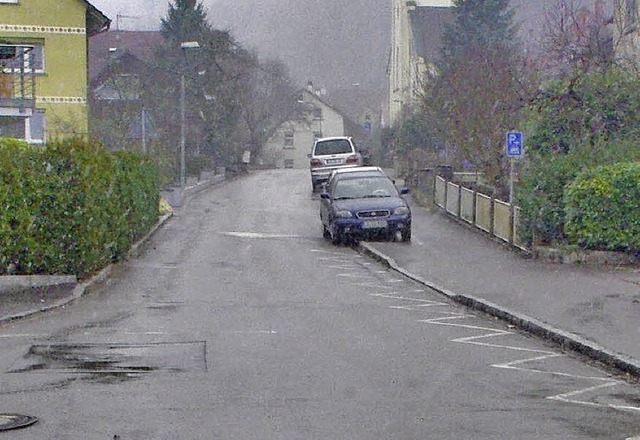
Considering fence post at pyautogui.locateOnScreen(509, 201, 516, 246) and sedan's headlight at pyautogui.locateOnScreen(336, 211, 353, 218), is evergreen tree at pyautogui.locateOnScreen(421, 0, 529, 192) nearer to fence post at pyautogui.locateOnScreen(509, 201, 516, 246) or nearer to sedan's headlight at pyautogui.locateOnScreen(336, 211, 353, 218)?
fence post at pyautogui.locateOnScreen(509, 201, 516, 246)

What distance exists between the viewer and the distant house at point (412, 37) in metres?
80.1

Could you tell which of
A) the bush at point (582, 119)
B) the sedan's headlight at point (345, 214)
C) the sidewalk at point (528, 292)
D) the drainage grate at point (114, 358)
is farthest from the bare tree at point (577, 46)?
the drainage grate at point (114, 358)

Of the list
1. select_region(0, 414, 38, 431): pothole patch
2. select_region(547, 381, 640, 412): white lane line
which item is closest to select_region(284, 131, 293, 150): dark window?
select_region(547, 381, 640, 412): white lane line

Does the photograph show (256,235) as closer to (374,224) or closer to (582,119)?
(374,224)

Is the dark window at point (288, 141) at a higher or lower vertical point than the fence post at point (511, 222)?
higher

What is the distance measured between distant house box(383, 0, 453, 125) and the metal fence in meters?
39.6

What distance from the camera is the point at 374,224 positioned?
92.0 ft

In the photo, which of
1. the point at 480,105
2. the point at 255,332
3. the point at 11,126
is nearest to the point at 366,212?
the point at 480,105

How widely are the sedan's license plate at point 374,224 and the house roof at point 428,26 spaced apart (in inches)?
2060

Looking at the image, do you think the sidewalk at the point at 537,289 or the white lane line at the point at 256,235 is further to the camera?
the white lane line at the point at 256,235

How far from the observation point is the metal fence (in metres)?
25.3

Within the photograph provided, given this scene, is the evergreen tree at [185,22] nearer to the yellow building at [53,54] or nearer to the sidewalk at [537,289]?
the yellow building at [53,54]

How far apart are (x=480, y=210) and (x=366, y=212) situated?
10.6ft

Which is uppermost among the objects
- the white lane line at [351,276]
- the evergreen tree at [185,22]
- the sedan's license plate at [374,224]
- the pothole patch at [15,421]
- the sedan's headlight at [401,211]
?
the evergreen tree at [185,22]
